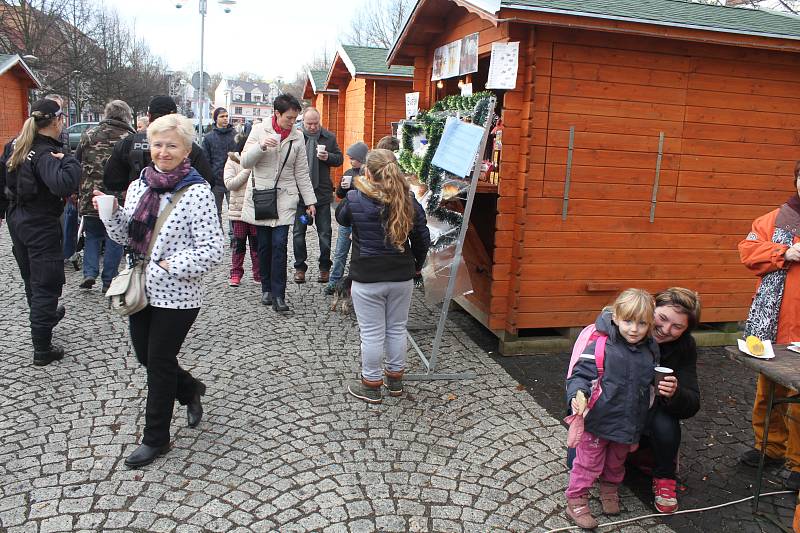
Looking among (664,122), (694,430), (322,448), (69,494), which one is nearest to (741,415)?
(694,430)

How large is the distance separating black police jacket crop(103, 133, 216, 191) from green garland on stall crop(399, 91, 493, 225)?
6.15 feet

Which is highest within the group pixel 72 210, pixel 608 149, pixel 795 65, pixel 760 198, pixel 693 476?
pixel 795 65

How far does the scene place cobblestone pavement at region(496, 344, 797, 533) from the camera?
3510 millimetres

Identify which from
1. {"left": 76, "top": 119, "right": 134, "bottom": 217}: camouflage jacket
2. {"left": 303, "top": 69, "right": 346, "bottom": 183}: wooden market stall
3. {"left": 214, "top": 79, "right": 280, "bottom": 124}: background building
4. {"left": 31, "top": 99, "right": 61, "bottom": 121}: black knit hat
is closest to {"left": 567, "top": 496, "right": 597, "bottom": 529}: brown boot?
{"left": 31, "top": 99, "right": 61, "bottom": 121}: black knit hat

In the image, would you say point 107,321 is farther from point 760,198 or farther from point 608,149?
point 760,198

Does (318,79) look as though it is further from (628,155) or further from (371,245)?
(371,245)

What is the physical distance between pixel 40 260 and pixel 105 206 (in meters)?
2.16

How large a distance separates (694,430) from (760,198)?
2887mm

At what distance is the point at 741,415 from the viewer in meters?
4.81

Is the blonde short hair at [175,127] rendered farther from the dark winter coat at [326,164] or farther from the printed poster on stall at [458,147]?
the dark winter coat at [326,164]

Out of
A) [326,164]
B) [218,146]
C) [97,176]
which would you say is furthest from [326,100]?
[97,176]

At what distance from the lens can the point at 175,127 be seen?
3.53m

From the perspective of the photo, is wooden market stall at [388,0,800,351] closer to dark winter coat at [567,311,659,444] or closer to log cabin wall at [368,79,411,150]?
dark winter coat at [567,311,659,444]

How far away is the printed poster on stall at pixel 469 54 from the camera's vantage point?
615 cm
